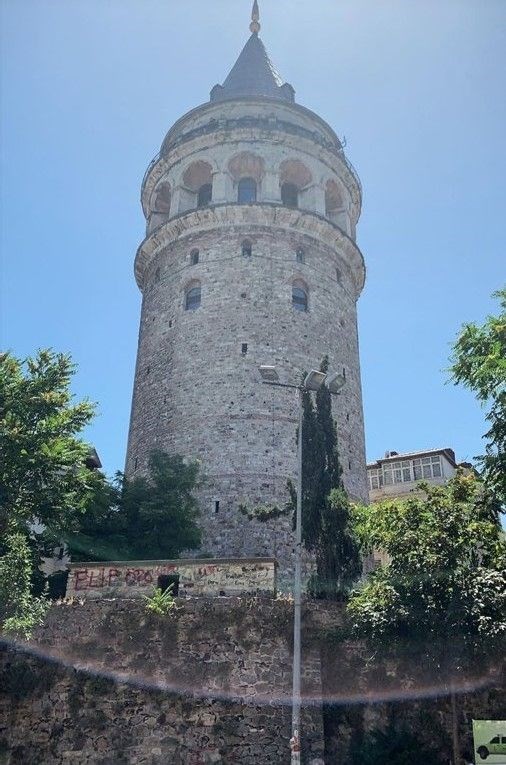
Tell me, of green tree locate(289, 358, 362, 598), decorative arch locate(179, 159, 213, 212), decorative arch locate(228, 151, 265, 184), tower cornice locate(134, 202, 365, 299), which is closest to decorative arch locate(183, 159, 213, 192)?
decorative arch locate(179, 159, 213, 212)

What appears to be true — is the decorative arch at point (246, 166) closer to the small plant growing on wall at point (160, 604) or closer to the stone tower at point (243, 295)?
the stone tower at point (243, 295)

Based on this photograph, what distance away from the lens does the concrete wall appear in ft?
52.3

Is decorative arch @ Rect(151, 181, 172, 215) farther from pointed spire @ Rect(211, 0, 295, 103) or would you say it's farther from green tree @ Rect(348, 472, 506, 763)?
green tree @ Rect(348, 472, 506, 763)

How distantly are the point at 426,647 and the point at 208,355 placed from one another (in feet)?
43.9

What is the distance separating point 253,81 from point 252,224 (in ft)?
30.8

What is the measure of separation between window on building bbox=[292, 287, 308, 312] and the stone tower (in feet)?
0.16

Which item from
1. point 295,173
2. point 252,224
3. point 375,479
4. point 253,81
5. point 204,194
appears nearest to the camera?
point 252,224

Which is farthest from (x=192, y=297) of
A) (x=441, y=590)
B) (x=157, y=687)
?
(x=441, y=590)

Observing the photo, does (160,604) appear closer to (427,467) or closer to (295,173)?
(427,467)

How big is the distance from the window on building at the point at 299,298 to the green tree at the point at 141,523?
8137mm

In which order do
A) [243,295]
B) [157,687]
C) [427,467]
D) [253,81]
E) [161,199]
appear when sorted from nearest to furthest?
[157,687], [243,295], [427,467], [161,199], [253,81]

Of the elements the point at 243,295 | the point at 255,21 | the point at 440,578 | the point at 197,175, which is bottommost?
the point at 440,578

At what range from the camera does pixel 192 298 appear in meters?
26.2

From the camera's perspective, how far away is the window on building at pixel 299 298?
25781 mm
